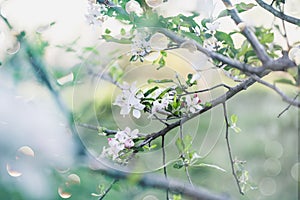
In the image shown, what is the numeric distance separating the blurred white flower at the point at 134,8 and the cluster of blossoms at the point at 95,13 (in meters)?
0.03

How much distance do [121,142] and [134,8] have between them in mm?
160

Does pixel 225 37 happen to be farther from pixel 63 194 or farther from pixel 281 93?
pixel 63 194

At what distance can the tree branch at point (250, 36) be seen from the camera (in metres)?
0.47

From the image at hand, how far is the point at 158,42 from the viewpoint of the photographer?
0.53m

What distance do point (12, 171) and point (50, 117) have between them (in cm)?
8

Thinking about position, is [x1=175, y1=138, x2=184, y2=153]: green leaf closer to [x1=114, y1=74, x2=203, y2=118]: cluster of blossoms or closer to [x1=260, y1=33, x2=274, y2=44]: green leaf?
[x1=114, y1=74, x2=203, y2=118]: cluster of blossoms

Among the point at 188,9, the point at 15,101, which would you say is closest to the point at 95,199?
the point at 15,101

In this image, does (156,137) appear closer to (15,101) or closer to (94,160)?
(94,160)

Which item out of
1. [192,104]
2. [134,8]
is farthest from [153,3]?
[192,104]

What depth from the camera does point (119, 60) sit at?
0.60 meters

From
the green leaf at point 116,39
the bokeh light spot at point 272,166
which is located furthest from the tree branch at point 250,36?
the bokeh light spot at point 272,166

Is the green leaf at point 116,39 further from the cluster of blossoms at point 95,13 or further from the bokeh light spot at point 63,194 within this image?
the bokeh light spot at point 63,194

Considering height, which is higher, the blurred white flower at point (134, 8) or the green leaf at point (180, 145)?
the blurred white flower at point (134, 8)

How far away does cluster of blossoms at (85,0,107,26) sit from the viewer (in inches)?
21.9
